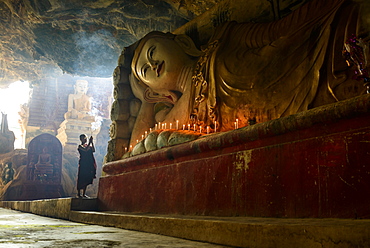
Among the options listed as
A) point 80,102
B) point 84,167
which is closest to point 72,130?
point 80,102

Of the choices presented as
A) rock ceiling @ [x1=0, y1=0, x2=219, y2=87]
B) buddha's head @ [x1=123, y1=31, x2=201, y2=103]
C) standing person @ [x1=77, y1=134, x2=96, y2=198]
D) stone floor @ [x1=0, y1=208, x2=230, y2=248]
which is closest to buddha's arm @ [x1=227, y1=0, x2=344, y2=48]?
buddha's head @ [x1=123, y1=31, x2=201, y2=103]

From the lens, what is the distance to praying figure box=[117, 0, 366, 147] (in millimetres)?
3630

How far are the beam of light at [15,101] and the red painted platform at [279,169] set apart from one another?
82.5 ft

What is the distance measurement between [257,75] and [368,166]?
2328mm

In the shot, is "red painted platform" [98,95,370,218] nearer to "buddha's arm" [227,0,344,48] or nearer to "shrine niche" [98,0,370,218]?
"shrine niche" [98,0,370,218]

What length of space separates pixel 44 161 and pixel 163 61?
10.7 m

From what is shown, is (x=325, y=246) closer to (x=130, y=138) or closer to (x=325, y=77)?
(x=325, y=77)

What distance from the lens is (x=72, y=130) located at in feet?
80.0

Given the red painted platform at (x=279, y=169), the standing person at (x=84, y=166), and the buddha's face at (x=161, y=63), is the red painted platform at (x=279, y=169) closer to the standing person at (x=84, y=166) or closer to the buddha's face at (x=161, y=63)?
the buddha's face at (x=161, y=63)

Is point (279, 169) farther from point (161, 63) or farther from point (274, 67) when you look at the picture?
point (161, 63)

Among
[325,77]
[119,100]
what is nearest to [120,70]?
[119,100]

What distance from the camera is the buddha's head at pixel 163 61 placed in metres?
5.74

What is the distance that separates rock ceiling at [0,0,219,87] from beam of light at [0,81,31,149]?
14786 mm

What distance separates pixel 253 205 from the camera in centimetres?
293
